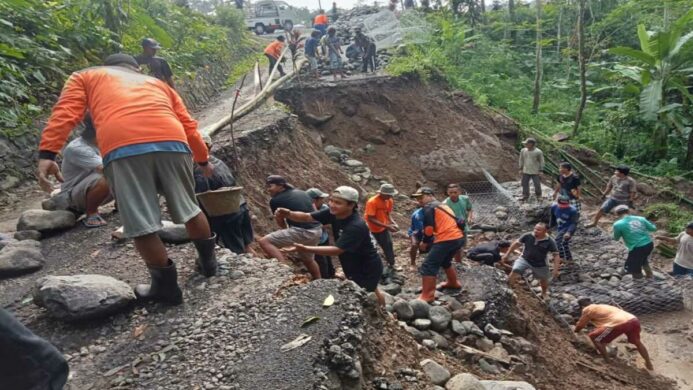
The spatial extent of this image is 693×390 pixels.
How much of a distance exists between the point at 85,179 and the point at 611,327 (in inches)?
236

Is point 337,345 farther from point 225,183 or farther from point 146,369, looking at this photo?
point 225,183

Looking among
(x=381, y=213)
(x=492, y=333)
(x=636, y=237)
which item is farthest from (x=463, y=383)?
(x=636, y=237)

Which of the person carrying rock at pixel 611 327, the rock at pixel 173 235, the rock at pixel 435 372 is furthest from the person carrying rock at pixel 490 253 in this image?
the rock at pixel 173 235

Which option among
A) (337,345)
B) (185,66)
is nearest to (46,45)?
(185,66)

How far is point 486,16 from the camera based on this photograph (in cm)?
2386

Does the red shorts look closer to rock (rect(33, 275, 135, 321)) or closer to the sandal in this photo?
rock (rect(33, 275, 135, 321))

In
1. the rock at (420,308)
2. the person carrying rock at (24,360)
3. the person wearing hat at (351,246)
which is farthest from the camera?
the rock at (420,308)

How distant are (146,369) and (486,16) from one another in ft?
80.1

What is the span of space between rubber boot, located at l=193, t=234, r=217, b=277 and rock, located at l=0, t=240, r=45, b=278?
1428 millimetres

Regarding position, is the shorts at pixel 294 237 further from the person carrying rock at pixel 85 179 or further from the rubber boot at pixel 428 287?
the person carrying rock at pixel 85 179

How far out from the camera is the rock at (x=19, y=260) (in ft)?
13.2

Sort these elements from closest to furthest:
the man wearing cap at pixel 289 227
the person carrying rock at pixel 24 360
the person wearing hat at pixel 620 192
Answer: the person carrying rock at pixel 24 360, the man wearing cap at pixel 289 227, the person wearing hat at pixel 620 192

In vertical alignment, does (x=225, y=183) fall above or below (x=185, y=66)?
below

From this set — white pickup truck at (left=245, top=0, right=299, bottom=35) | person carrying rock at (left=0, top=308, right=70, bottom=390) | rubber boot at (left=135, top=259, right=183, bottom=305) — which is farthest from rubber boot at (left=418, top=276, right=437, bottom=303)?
white pickup truck at (left=245, top=0, right=299, bottom=35)
